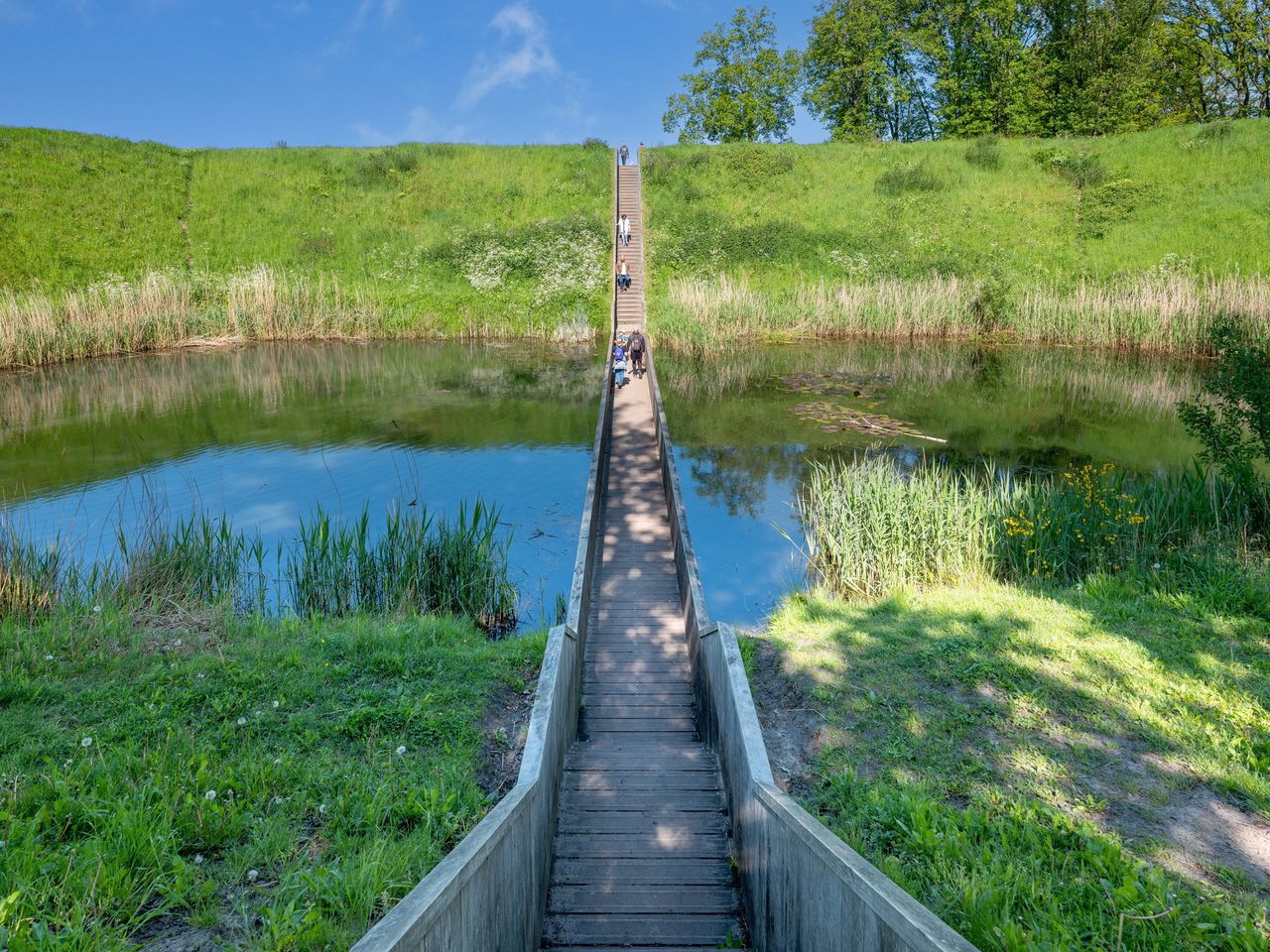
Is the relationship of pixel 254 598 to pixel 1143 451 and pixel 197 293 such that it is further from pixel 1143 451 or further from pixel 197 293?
pixel 197 293

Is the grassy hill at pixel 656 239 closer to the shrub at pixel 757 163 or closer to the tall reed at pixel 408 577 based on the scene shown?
the shrub at pixel 757 163

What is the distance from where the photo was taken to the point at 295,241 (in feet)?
110

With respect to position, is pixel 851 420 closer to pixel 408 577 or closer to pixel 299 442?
pixel 408 577

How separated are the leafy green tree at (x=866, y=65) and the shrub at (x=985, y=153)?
1115cm

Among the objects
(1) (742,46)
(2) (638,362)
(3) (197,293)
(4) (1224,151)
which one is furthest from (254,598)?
(1) (742,46)

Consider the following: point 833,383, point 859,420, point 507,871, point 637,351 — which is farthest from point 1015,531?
point 833,383

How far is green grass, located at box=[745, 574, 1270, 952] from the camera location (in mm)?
3324

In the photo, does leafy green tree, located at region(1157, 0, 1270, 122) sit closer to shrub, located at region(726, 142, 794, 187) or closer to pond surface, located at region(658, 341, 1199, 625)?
shrub, located at region(726, 142, 794, 187)

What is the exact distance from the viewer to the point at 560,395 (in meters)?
20.6

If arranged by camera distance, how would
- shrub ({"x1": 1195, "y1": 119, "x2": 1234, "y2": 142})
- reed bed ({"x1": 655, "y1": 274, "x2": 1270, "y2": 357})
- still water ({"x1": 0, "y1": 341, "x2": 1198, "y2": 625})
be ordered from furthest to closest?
shrub ({"x1": 1195, "y1": 119, "x2": 1234, "y2": 142}) < reed bed ({"x1": 655, "y1": 274, "x2": 1270, "y2": 357}) < still water ({"x1": 0, "y1": 341, "x2": 1198, "y2": 625})

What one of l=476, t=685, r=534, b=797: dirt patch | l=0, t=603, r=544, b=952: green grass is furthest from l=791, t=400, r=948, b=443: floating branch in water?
l=476, t=685, r=534, b=797: dirt patch

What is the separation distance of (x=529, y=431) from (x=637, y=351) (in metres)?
3.35

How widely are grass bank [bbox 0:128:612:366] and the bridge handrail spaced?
24.1 metres

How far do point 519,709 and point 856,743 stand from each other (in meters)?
2.42
